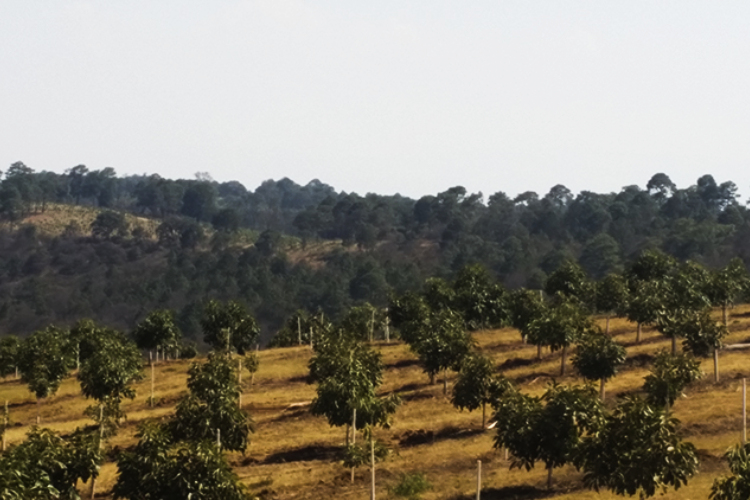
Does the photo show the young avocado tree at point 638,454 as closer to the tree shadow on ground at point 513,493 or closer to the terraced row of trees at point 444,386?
the terraced row of trees at point 444,386

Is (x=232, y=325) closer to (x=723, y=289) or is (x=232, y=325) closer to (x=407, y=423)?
(x=407, y=423)

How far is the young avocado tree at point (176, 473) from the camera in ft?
116

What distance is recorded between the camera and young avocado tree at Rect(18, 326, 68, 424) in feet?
228

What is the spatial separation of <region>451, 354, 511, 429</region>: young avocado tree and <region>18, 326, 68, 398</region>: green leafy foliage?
28.2 meters

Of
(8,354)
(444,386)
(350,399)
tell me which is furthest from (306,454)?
(8,354)

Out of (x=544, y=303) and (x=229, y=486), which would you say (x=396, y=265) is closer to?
(x=544, y=303)

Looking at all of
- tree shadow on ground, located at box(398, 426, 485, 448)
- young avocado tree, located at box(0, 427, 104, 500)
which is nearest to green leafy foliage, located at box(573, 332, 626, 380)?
tree shadow on ground, located at box(398, 426, 485, 448)

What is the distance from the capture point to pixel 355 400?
5456 cm

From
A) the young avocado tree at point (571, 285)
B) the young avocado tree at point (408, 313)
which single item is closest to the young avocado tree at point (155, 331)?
the young avocado tree at point (408, 313)

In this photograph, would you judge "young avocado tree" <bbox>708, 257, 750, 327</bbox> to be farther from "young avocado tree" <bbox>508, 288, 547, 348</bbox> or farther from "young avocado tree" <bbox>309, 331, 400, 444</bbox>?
"young avocado tree" <bbox>309, 331, 400, 444</bbox>

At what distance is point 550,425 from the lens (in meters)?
44.9

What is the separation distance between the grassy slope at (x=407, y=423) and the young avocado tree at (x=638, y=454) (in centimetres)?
508

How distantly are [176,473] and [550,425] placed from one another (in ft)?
54.6

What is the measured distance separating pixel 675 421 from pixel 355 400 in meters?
20.6
